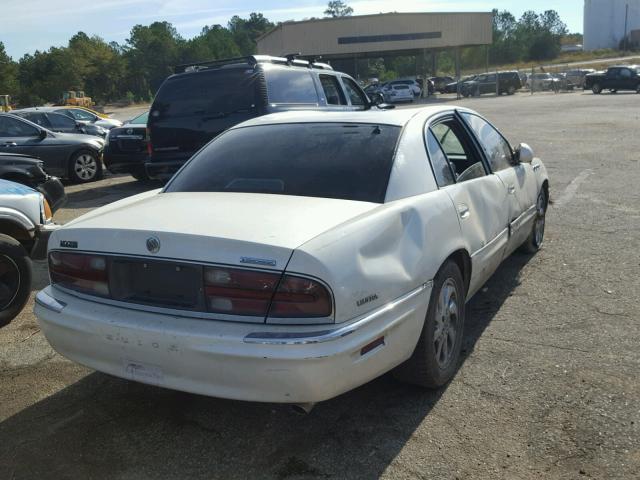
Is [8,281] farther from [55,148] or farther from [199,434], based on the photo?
[55,148]

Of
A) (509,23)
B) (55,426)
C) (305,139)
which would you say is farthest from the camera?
(509,23)

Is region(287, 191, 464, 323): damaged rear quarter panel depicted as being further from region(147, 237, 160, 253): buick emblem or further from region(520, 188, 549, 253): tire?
region(520, 188, 549, 253): tire

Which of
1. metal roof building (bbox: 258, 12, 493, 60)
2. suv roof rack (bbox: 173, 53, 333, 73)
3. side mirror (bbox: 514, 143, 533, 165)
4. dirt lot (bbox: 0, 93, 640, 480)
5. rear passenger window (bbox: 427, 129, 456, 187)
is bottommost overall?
dirt lot (bbox: 0, 93, 640, 480)

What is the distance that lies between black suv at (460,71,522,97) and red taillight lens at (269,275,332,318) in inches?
1905

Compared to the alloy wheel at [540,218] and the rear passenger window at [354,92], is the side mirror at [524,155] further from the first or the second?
the rear passenger window at [354,92]

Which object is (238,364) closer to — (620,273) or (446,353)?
(446,353)

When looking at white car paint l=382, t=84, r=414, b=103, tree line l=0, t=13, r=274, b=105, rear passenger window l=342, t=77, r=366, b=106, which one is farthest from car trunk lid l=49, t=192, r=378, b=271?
tree line l=0, t=13, r=274, b=105

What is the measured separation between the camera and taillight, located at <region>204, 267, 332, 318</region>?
9.05 feet

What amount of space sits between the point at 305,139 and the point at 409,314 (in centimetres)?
140

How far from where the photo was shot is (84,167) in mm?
12875

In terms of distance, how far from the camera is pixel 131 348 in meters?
2.98

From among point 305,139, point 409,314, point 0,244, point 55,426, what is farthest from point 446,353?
point 0,244

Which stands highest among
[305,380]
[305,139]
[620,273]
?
[305,139]

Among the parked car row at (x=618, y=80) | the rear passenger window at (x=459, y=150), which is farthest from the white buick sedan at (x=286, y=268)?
the parked car row at (x=618, y=80)
